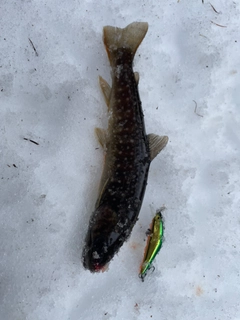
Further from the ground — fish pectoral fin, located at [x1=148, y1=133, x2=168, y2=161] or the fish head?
fish pectoral fin, located at [x1=148, y1=133, x2=168, y2=161]

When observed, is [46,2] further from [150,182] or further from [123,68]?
[150,182]

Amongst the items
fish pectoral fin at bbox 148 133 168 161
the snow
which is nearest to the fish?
fish pectoral fin at bbox 148 133 168 161

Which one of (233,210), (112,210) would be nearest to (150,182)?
(112,210)

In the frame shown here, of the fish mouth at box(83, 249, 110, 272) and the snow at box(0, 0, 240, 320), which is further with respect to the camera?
the snow at box(0, 0, 240, 320)

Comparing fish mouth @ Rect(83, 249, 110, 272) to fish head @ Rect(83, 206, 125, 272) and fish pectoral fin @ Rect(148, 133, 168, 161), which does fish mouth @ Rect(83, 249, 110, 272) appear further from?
fish pectoral fin @ Rect(148, 133, 168, 161)

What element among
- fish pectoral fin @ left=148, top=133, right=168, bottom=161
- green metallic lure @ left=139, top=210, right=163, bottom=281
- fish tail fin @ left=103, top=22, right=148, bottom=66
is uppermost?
fish tail fin @ left=103, top=22, right=148, bottom=66

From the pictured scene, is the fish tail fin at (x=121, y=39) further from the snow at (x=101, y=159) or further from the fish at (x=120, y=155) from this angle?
the snow at (x=101, y=159)

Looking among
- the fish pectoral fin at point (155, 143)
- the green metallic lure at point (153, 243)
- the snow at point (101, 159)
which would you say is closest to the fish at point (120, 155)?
the fish pectoral fin at point (155, 143)
